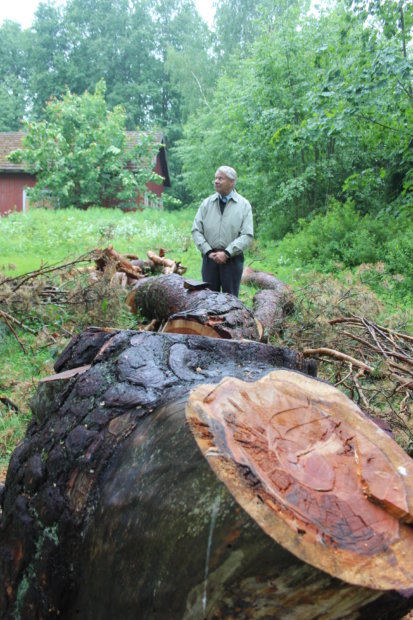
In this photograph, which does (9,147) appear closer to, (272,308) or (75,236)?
(75,236)

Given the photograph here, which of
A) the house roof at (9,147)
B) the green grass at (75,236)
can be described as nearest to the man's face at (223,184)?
the green grass at (75,236)

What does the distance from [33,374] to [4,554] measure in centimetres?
295

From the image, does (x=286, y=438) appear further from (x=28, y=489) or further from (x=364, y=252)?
(x=364, y=252)

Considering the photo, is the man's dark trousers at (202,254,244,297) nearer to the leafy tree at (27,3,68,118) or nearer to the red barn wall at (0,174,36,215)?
the red barn wall at (0,174,36,215)

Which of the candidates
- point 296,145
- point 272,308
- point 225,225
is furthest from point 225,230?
point 296,145

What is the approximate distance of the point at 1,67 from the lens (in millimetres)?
51094

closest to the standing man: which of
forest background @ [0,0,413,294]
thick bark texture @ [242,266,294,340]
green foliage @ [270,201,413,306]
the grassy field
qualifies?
thick bark texture @ [242,266,294,340]

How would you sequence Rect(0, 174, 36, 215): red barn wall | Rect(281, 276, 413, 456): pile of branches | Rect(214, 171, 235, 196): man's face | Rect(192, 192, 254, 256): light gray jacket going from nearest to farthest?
A: Rect(281, 276, 413, 456): pile of branches < Rect(214, 171, 235, 196): man's face < Rect(192, 192, 254, 256): light gray jacket < Rect(0, 174, 36, 215): red barn wall

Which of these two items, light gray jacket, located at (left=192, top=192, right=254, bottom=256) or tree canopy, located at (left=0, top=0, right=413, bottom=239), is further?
tree canopy, located at (left=0, top=0, right=413, bottom=239)

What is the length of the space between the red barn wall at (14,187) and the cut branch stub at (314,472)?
28.8 m

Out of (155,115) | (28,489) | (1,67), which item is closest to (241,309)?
(28,489)

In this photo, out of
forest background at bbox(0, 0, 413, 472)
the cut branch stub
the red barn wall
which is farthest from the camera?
the red barn wall

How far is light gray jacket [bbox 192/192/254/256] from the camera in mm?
5527

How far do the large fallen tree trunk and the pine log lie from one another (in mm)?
1642
